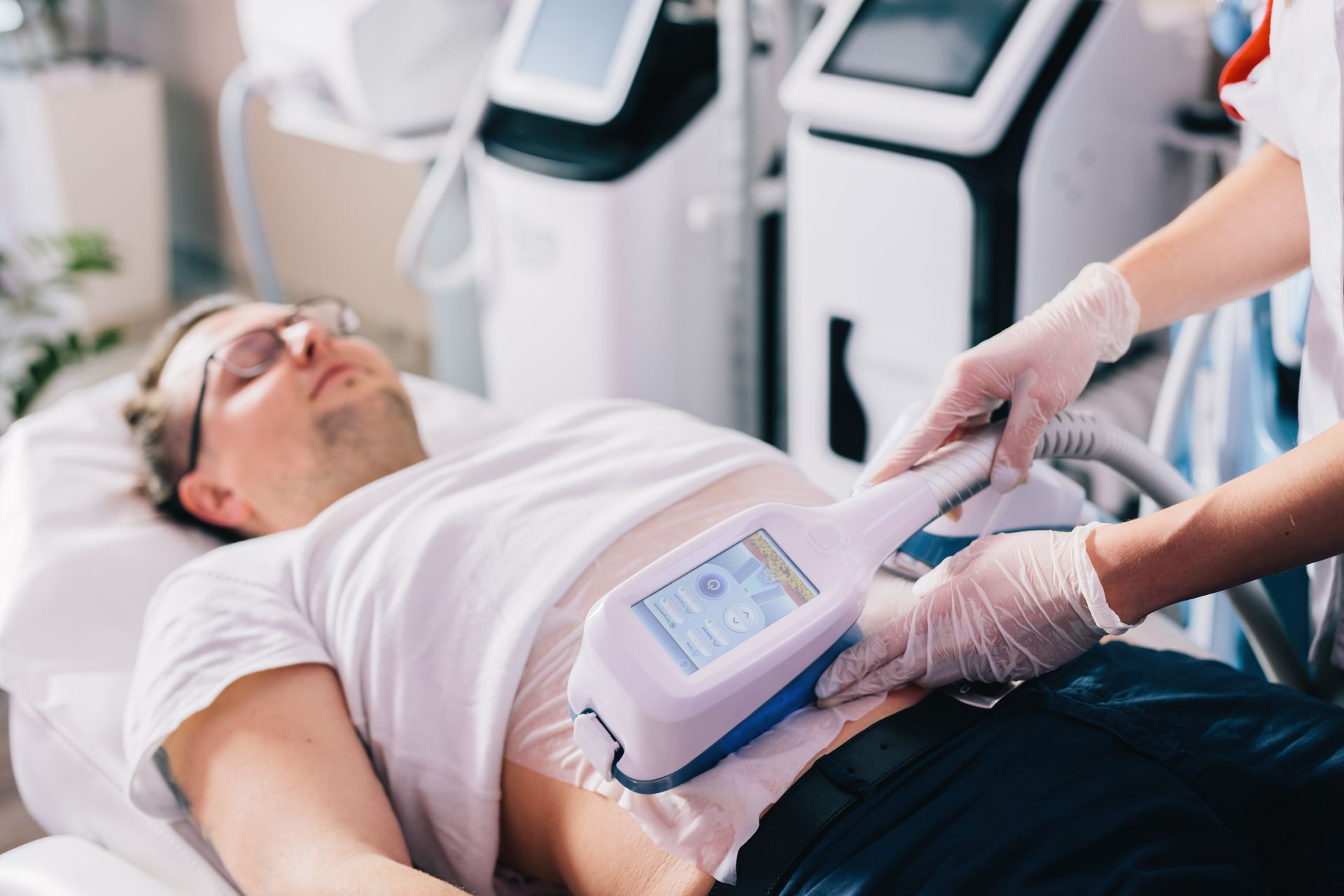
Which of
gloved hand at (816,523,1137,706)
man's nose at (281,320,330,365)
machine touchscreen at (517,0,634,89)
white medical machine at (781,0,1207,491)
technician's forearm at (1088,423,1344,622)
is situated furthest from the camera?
machine touchscreen at (517,0,634,89)

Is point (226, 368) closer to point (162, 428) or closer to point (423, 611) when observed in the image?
point (162, 428)

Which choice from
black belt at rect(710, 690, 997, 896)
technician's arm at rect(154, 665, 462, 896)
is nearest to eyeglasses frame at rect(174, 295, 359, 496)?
technician's arm at rect(154, 665, 462, 896)

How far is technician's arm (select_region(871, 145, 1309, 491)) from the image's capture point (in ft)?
3.57

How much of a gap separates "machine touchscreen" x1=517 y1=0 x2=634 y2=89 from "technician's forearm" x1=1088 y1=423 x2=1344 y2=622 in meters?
1.34

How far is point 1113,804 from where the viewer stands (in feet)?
2.95

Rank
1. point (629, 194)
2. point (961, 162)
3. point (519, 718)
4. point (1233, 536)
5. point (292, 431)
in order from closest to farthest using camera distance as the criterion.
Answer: point (1233, 536) → point (519, 718) → point (292, 431) → point (961, 162) → point (629, 194)

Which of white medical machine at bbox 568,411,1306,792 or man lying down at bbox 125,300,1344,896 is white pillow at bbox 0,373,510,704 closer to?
man lying down at bbox 125,300,1344,896

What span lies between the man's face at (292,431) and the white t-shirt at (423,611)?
0.42 ft

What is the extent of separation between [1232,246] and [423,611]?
0.86 metres

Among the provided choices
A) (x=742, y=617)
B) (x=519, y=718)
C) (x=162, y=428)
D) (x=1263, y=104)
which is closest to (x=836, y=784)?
(x=742, y=617)

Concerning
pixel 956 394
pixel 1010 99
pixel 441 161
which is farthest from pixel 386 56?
pixel 956 394

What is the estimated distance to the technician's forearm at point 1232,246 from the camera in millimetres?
1149

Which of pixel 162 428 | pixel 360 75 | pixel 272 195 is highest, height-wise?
pixel 360 75

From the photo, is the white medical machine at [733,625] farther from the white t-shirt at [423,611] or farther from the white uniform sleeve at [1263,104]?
the white uniform sleeve at [1263,104]
